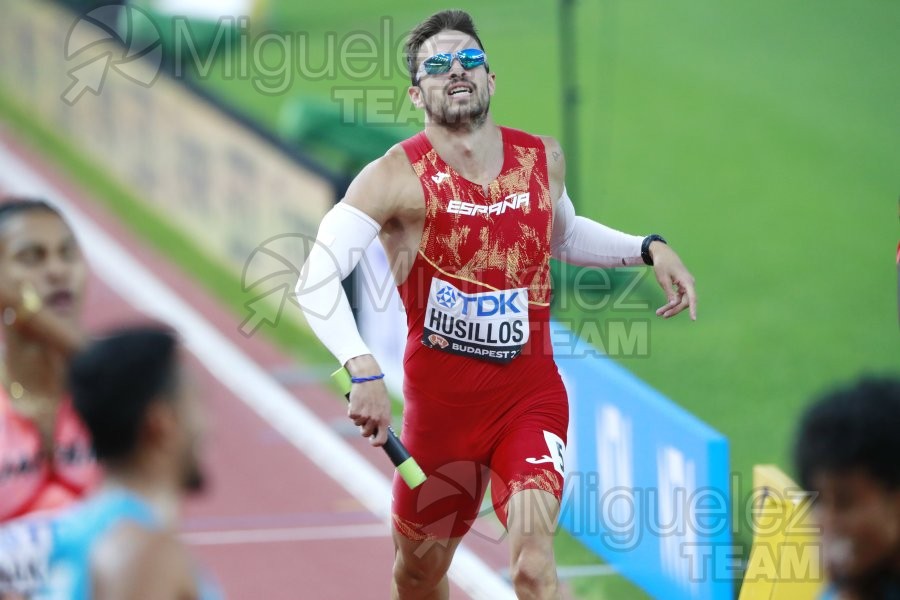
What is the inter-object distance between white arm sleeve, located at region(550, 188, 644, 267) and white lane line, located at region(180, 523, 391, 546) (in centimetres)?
324

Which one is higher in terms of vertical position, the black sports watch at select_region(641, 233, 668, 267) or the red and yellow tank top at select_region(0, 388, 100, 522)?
the black sports watch at select_region(641, 233, 668, 267)

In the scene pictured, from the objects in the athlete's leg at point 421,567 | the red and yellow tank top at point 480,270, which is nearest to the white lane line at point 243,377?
the athlete's leg at point 421,567

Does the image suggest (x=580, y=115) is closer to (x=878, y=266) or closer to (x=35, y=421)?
(x=878, y=266)

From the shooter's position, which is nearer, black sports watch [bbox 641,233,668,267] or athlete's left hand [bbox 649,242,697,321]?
athlete's left hand [bbox 649,242,697,321]

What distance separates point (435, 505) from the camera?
6074 mm

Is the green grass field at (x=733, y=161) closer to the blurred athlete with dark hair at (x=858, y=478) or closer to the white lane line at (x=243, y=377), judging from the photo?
the white lane line at (x=243, y=377)

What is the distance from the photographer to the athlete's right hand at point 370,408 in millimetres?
5379

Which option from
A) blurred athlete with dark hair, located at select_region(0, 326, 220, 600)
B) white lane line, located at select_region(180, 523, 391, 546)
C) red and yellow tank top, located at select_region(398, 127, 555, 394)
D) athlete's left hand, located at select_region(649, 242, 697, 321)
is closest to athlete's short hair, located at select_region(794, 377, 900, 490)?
blurred athlete with dark hair, located at select_region(0, 326, 220, 600)

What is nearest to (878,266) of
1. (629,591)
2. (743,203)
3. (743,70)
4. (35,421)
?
(743,203)

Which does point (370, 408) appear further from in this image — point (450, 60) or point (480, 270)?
point (450, 60)

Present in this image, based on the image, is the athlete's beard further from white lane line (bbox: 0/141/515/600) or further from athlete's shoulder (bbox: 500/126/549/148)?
white lane line (bbox: 0/141/515/600)

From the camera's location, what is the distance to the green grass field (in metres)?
11.7

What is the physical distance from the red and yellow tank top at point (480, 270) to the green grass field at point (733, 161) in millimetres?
2422

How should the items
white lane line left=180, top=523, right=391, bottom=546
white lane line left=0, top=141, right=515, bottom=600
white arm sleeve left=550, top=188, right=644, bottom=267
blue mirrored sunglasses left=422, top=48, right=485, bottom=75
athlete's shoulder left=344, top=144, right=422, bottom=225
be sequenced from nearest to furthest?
athlete's shoulder left=344, top=144, right=422, bottom=225 → blue mirrored sunglasses left=422, top=48, right=485, bottom=75 → white arm sleeve left=550, top=188, right=644, bottom=267 → white lane line left=0, top=141, right=515, bottom=600 → white lane line left=180, top=523, right=391, bottom=546
